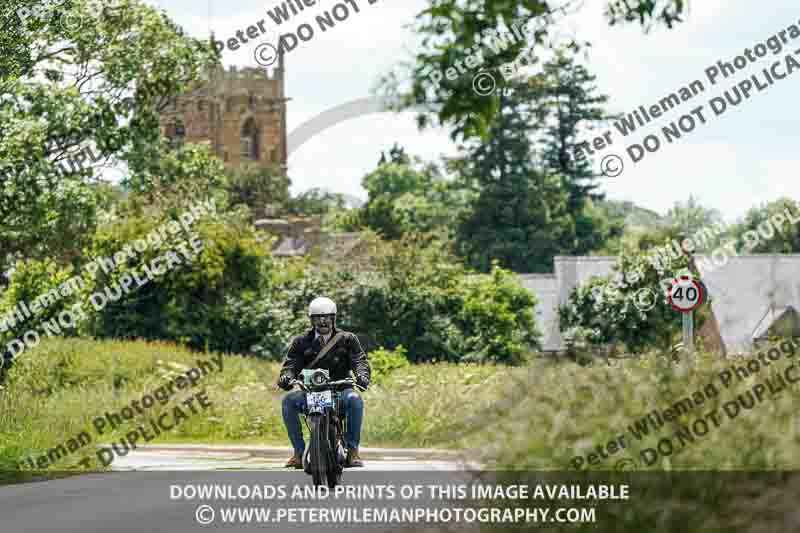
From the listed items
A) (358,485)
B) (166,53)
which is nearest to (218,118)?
(166,53)

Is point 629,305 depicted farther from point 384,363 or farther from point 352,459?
point 352,459

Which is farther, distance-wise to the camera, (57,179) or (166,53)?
(166,53)

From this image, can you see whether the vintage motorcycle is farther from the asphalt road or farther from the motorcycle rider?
the asphalt road

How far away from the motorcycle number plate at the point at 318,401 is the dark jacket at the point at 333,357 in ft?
1.63

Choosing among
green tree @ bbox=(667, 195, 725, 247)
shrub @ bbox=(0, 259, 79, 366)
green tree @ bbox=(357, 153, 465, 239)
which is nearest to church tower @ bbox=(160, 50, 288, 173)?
green tree @ bbox=(357, 153, 465, 239)

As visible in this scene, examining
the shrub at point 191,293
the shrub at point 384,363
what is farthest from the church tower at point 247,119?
the shrub at point 384,363

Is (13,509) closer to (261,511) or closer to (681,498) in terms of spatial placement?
(261,511)

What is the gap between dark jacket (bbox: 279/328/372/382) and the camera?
13.2 m

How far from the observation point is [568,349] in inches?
418

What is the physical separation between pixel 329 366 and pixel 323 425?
71 cm

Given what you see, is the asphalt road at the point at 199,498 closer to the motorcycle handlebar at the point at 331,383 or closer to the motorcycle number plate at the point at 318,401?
the motorcycle number plate at the point at 318,401

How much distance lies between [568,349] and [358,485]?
475 cm

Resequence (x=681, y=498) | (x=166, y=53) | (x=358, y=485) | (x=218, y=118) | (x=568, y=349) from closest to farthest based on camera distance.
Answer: (x=681, y=498) < (x=568, y=349) < (x=358, y=485) < (x=166, y=53) < (x=218, y=118)

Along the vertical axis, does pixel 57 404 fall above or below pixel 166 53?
below
